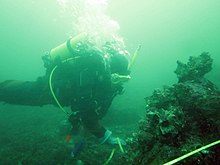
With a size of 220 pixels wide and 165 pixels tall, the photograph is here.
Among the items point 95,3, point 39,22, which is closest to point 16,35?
point 39,22

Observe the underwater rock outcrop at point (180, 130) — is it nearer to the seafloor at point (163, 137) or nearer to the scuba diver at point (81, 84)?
the seafloor at point (163, 137)

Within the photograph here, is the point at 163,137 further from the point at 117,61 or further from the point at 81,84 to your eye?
the point at 117,61

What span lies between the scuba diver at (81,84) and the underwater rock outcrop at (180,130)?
7.49 feet

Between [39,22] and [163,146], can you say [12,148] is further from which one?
[39,22]

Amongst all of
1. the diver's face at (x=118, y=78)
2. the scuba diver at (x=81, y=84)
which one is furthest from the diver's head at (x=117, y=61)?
the diver's face at (x=118, y=78)

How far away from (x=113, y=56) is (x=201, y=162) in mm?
4665

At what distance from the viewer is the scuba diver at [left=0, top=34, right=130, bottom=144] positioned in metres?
5.24

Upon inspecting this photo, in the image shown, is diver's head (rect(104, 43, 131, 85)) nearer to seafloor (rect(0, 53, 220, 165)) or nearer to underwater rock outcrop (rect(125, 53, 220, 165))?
seafloor (rect(0, 53, 220, 165))

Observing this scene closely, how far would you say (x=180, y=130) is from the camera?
232 centimetres

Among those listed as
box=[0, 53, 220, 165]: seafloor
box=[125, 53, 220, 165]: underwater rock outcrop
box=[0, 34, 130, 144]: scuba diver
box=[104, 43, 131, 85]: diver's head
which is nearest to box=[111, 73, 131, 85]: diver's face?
box=[0, 34, 130, 144]: scuba diver

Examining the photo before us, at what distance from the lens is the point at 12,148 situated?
5695mm

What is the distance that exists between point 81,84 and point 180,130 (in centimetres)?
333

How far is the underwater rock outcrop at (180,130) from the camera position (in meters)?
2.01

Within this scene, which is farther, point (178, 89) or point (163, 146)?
point (178, 89)
